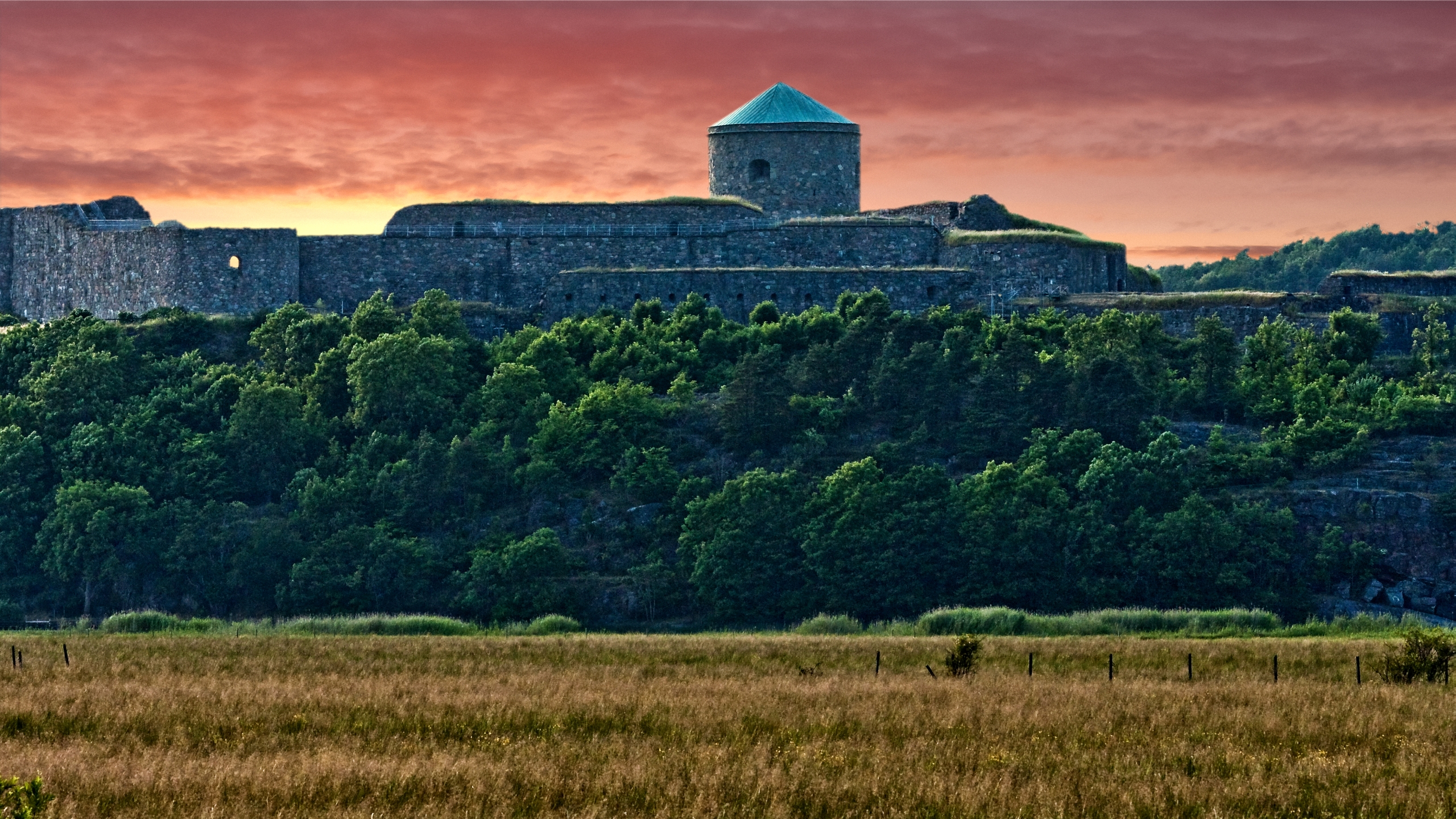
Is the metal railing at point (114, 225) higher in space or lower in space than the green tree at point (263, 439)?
higher

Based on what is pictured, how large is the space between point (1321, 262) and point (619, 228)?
57.7 m

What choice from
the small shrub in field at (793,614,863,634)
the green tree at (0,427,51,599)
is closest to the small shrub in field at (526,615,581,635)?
the small shrub in field at (793,614,863,634)

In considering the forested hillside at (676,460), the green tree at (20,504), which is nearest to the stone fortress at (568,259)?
the forested hillside at (676,460)

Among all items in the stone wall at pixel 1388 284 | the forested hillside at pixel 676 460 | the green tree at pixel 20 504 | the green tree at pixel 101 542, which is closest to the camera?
the forested hillside at pixel 676 460

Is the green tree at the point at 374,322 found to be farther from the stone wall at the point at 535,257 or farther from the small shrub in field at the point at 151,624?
the small shrub in field at the point at 151,624

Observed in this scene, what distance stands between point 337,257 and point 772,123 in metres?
17.1

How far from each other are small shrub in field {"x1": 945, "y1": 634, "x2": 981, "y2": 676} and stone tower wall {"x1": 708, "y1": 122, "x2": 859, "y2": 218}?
37837mm

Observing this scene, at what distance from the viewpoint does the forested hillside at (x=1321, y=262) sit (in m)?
110

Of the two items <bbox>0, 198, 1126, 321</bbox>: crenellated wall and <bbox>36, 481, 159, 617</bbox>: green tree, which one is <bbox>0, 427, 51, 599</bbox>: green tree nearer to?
<bbox>36, 481, 159, 617</bbox>: green tree

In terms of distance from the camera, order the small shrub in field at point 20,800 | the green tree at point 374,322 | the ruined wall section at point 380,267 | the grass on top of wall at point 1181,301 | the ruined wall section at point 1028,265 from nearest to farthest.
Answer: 1. the small shrub in field at point 20,800
2. the green tree at point 374,322
3. the grass on top of wall at point 1181,301
4. the ruined wall section at point 1028,265
5. the ruined wall section at point 380,267

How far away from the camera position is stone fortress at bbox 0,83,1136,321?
69250 millimetres

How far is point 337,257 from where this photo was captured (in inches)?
2776

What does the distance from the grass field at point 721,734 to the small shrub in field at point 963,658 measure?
79cm

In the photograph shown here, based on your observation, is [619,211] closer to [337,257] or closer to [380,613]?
[337,257]
